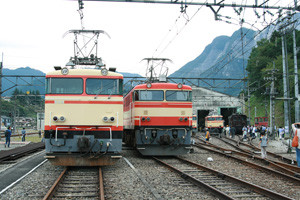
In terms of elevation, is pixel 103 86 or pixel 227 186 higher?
Answer: pixel 103 86

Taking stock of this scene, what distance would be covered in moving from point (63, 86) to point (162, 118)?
547 centimetres

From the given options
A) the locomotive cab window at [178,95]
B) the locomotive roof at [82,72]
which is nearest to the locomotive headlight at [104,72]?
the locomotive roof at [82,72]

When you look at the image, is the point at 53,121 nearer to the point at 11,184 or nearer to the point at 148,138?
the point at 11,184

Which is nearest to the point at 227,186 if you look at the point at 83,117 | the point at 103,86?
the point at 83,117

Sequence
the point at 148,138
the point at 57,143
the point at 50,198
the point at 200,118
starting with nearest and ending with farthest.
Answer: the point at 50,198, the point at 57,143, the point at 148,138, the point at 200,118

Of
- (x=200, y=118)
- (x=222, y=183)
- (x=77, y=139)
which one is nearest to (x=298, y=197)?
(x=222, y=183)

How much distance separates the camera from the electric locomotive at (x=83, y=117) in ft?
37.8

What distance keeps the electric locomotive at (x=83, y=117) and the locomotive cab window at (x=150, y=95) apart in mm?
4065

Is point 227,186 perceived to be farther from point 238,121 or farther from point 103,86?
point 238,121

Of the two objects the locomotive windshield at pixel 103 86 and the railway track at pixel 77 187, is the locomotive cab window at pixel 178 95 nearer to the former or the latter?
the locomotive windshield at pixel 103 86

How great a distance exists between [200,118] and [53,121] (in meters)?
61.5

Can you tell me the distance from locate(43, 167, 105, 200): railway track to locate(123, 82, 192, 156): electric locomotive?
4421mm

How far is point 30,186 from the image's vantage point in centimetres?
948

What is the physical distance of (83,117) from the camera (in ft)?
38.4
